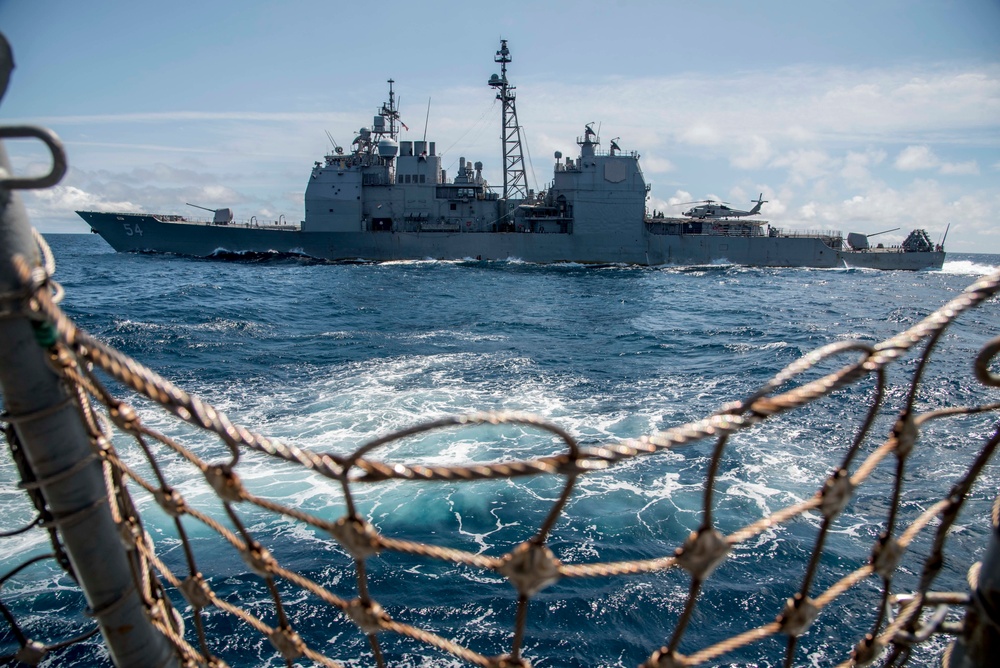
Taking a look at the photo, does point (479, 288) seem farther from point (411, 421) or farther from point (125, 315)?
point (411, 421)

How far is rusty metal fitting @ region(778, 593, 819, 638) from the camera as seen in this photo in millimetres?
1766

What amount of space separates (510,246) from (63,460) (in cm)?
4522

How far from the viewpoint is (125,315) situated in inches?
858

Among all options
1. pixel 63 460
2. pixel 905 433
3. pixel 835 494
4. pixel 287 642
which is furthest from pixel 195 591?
pixel 905 433

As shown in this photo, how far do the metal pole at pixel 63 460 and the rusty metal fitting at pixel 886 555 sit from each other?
7.93ft

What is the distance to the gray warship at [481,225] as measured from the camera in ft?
149

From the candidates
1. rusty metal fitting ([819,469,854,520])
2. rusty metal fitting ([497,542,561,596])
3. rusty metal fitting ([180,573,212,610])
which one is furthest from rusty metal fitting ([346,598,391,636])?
rusty metal fitting ([819,469,854,520])

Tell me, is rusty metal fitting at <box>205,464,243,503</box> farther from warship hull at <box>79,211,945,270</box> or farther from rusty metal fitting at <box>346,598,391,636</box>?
warship hull at <box>79,211,945,270</box>

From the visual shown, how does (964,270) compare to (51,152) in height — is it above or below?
above

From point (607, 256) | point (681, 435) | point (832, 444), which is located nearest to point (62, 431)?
point (681, 435)

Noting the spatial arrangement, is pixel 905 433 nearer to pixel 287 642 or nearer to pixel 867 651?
pixel 867 651

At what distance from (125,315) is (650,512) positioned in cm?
2152

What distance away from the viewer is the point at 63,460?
1.77 m

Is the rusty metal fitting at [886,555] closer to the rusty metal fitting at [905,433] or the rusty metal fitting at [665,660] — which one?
the rusty metal fitting at [905,433]
